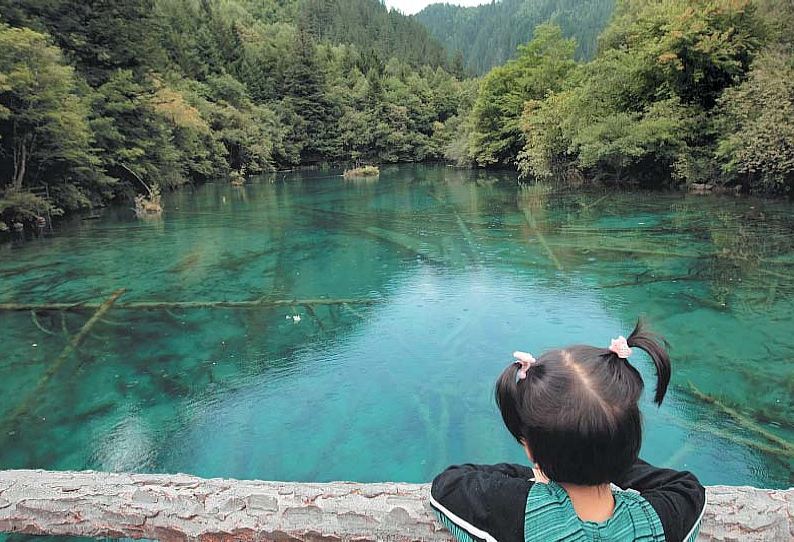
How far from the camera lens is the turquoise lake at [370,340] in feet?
11.9

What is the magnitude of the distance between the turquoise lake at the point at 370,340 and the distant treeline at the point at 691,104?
2.58 m

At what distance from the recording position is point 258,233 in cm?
1146

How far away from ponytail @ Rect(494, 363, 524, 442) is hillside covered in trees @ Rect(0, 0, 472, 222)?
11562 mm

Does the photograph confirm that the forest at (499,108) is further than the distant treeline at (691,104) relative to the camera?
No

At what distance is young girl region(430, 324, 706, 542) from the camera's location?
103 cm

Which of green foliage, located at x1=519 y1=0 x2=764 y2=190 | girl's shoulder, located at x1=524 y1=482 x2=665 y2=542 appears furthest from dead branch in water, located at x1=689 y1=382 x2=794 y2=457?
green foliage, located at x1=519 y1=0 x2=764 y2=190

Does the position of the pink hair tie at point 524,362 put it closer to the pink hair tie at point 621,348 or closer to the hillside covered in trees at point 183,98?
the pink hair tie at point 621,348

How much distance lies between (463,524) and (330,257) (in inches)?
310

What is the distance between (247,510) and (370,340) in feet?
12.6

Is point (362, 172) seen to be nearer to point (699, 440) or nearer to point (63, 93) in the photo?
point (63, 93)

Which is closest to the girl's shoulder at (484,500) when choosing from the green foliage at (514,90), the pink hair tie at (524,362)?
the pink hair tie at (524,362)

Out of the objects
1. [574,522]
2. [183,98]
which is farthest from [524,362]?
[183,98]

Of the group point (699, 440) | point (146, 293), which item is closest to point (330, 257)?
point (146, 293)

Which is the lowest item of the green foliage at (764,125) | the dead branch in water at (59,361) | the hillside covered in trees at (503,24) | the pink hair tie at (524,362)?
Result: the dead branch in water at (59,361)
